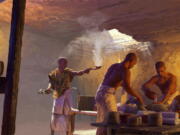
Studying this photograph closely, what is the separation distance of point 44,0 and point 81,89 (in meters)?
7.34

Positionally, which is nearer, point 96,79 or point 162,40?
point 162,40

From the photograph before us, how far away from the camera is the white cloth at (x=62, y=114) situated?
269 inches

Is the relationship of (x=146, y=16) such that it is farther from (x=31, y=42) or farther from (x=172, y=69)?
(x=31, y=42)

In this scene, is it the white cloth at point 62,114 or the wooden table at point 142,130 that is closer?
the wooden table at point 142,130

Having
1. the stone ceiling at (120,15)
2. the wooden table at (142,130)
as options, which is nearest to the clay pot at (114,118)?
the wooden table at (142,130)

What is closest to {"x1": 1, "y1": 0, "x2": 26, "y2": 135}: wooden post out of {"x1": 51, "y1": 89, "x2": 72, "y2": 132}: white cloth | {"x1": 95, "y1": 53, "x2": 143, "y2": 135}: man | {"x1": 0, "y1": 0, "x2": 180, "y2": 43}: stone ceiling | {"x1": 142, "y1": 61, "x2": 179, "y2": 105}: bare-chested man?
{"x1": 95, "y1": 53, "x2": 143, "y2": 135}: man

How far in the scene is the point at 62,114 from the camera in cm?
686

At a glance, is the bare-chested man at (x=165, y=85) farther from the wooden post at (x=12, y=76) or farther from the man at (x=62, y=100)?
the wooden post at (x=12, y=76)

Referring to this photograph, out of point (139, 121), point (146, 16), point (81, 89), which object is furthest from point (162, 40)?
point (139, 121)

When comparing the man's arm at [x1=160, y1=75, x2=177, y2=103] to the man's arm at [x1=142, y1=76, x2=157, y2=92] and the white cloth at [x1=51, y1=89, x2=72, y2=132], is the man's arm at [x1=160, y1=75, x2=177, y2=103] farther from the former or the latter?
the white cloth at [x1=51, y1=89, x2=72, y2=132]

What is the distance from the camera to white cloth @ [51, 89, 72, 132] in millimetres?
6820

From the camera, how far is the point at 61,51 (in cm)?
1274

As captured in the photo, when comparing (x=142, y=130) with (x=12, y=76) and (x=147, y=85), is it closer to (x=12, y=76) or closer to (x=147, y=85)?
(x=12, y=76)

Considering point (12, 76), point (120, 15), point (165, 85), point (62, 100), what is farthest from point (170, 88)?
point (12, 76)
